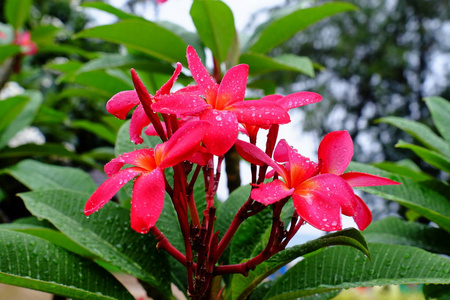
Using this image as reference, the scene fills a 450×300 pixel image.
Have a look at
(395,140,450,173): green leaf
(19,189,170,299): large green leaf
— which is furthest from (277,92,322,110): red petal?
(395,140,450,173): green leaf

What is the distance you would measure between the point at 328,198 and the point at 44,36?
3.00 metres

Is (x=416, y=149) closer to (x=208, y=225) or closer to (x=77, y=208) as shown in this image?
(x=208, y=225)

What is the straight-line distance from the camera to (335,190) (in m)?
0.44

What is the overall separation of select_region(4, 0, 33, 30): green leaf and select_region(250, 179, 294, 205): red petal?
2685 millimetres

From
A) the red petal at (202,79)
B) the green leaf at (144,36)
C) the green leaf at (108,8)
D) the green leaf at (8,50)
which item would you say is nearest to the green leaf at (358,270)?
the red petal at (202,79)

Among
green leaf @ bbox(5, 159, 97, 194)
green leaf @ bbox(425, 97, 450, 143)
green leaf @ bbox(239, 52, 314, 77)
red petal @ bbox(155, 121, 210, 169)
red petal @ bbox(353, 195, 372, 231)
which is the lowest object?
green leaf @ bbox(5, 159, 97, 194)

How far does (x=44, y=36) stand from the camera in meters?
2.95

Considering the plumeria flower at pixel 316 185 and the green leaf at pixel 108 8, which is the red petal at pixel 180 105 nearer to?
the plumeria flower at pixel 316 185

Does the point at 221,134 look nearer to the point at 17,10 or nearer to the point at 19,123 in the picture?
the point at 19,123

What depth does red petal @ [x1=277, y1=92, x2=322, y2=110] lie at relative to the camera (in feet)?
1.65

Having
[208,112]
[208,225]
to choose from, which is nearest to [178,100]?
[208,112]

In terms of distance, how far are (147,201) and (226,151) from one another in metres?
0.09

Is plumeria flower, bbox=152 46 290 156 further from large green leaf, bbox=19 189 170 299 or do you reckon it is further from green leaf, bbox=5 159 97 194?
green leaf, bbox=5 159 97 194

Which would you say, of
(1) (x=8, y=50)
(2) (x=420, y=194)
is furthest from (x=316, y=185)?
(1) (x=8, y=50)
